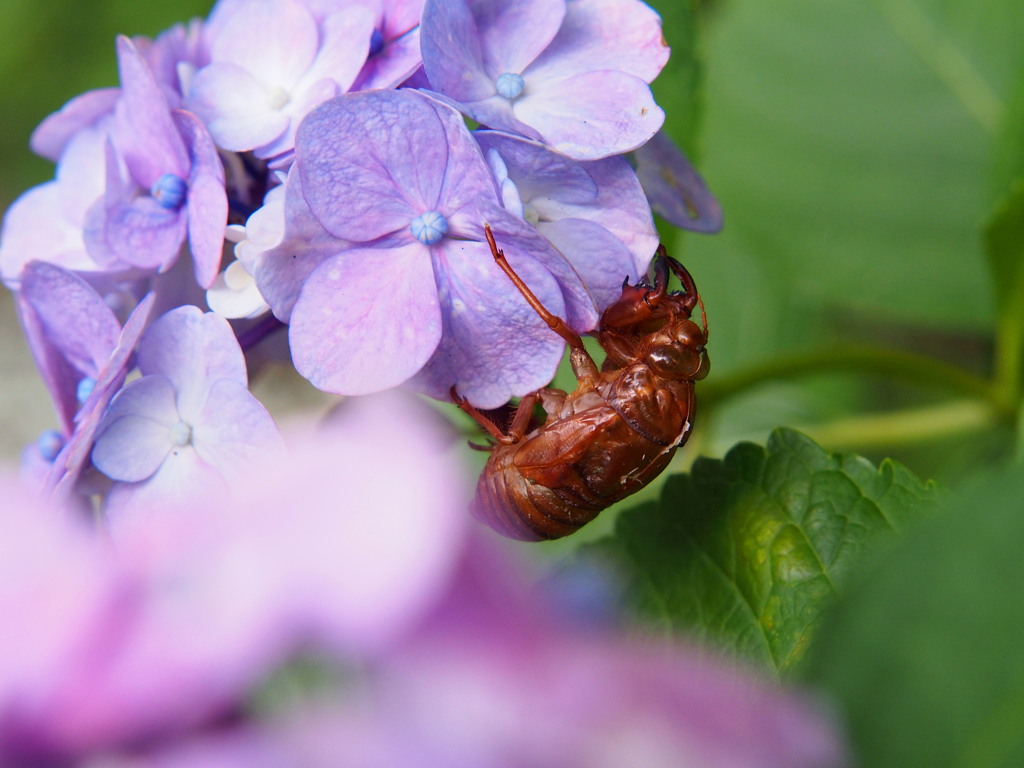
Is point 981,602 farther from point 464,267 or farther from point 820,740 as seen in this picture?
point 464,267

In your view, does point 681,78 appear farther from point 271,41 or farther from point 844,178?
point 844,178

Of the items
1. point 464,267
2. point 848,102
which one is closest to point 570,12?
point 464,267

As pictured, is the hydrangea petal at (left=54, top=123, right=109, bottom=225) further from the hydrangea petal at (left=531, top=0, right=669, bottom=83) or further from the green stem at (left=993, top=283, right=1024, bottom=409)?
the green stem at (left=993, top=283, right=1024, bottom=409)

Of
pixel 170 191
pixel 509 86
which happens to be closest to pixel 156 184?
pixel 170 191

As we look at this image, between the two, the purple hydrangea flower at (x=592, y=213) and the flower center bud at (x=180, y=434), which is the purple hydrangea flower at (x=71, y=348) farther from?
the purple hydrangea flower at (x=592, y=213)

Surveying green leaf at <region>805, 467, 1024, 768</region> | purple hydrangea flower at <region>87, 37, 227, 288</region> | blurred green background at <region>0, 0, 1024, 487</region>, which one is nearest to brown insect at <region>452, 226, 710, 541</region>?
purple hydrangea flower at <region>87, 37, 227, 288</region>

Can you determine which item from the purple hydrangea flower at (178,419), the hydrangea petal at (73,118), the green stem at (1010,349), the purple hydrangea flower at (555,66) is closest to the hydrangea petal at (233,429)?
the purple hydrangea flower at (178,419)
